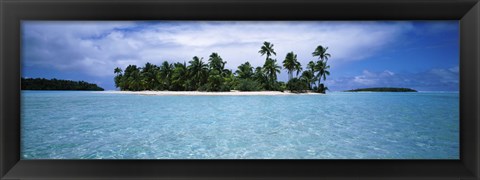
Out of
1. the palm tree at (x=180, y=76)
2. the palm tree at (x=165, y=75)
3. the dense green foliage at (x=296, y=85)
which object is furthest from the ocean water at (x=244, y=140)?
the palm tree at (x=165, y=75)

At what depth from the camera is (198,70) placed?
20578 mm

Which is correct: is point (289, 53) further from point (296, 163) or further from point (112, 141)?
point (296, 163)

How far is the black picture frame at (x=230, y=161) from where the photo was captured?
1326 millimetres

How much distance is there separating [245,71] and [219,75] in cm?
357

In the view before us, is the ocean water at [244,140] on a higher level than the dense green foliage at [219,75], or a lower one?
lower

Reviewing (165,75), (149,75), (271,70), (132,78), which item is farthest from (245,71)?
(132,78)

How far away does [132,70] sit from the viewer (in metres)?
A: 23.7

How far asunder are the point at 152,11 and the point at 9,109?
1.02 meters

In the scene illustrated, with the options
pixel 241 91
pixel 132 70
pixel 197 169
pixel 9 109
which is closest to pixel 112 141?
pixel 9 109

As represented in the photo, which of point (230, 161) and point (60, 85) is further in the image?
point (60, 85)

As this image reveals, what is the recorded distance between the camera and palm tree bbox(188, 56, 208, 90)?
67.1 ft

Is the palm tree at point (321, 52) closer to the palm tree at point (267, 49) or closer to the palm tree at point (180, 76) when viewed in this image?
the palm tree at point (267, 49)

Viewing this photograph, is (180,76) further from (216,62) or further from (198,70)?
(216,62)

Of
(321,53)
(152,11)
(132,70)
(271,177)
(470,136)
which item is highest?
(321,53)
